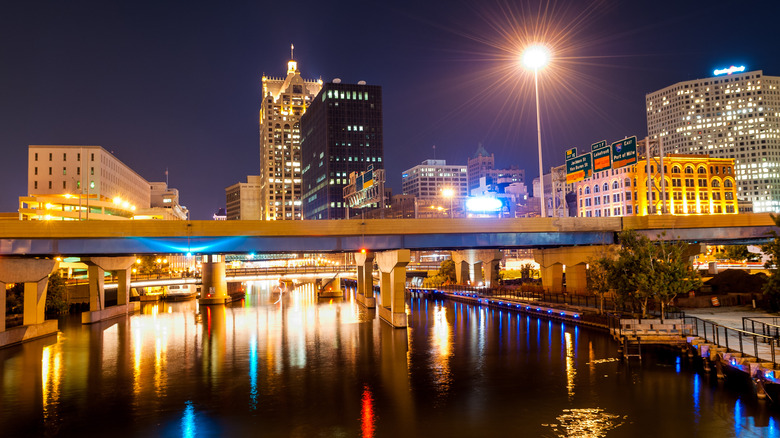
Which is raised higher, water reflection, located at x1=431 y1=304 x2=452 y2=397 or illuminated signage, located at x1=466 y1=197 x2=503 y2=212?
illuminated signage, located at x1=466 y1=197 x2=503 y2=212

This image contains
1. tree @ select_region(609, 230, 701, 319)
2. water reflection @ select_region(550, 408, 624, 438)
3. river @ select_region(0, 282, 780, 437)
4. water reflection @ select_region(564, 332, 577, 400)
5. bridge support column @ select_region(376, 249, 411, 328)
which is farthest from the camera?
bridge support column @ select_region(376, 249, 411, 328)

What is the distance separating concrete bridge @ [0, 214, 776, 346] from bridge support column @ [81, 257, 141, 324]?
13017mm

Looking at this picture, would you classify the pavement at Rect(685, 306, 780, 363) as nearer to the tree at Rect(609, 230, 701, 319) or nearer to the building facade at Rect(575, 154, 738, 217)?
the tree at Rect(609, 230, 701, 319)

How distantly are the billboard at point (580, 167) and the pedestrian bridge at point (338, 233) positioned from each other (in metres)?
7.19

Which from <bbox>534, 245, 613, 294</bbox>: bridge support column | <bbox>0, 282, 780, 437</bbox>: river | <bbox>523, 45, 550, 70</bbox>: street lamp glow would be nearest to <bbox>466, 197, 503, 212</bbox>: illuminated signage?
<bbox>534, 245, 613, 294</bbox>: bridge support column

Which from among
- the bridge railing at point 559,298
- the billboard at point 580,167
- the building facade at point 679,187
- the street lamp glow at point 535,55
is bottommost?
the bridge railing at point 559,298

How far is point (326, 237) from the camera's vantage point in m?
53.8

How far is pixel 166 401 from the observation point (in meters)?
29.8

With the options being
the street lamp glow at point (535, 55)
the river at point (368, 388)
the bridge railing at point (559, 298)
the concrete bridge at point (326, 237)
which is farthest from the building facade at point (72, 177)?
the street lamp glow at point (535, 55)

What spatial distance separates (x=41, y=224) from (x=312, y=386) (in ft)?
102

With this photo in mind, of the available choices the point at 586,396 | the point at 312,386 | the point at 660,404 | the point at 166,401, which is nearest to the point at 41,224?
the point at 166,401

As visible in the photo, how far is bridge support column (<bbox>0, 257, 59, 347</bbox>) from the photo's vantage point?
4803 cm

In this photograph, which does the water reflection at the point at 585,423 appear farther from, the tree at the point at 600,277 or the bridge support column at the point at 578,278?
the bridge support column at the point at 578,278

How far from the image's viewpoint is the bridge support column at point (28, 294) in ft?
158
